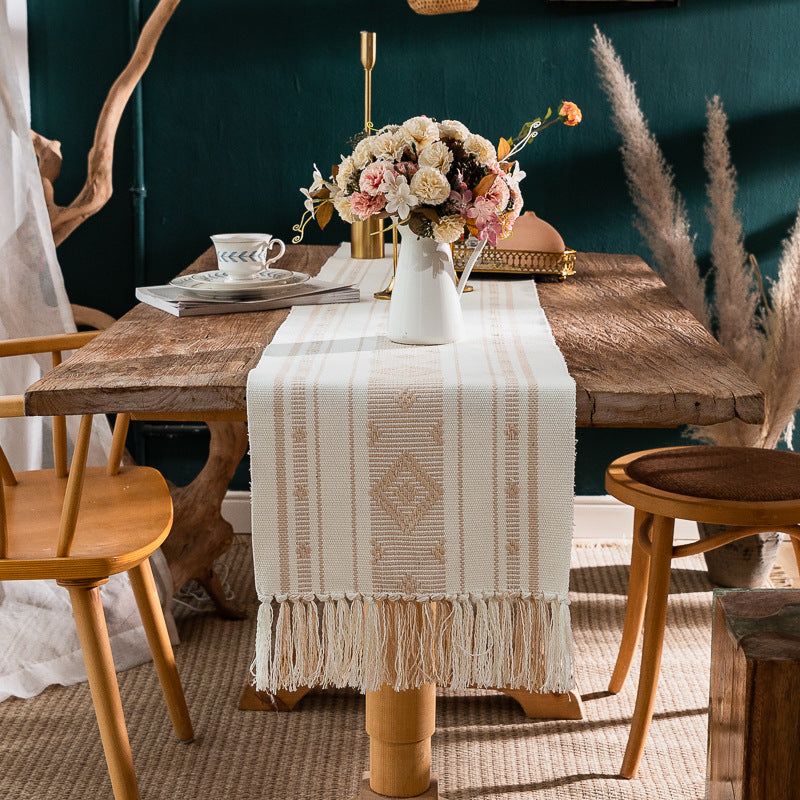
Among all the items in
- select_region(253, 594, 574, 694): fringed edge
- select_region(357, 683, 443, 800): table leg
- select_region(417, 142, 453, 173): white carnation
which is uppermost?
select_region(417, 142, 453, 173): white carnation

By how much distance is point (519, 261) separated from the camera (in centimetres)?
213

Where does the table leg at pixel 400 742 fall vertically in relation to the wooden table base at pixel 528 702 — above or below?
above

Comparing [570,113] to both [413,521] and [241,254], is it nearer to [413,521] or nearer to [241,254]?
[241,254]

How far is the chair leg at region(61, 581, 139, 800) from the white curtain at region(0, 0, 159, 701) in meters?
0.57

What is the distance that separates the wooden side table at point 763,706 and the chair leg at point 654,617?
794mm

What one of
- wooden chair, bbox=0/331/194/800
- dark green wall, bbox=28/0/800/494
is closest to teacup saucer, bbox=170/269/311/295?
wooden chair, bbox=0/331/194/800

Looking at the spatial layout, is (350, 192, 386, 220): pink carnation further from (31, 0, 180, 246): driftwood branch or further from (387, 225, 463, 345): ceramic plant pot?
(31, 0, 180, 246): driftwood branch

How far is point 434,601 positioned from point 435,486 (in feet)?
0.54

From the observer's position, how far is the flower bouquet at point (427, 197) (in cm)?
140

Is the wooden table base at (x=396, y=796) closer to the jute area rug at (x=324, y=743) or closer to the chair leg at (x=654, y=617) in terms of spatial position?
the jute area rug at (x=324, y=743)

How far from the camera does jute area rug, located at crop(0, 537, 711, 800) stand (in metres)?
1.79

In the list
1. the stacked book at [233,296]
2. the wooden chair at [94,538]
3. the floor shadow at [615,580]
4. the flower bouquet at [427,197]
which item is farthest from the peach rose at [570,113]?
the floor shadow at [615,580]

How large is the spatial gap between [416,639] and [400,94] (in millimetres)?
1846

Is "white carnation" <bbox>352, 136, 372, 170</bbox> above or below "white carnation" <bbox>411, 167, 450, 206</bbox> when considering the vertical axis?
above
